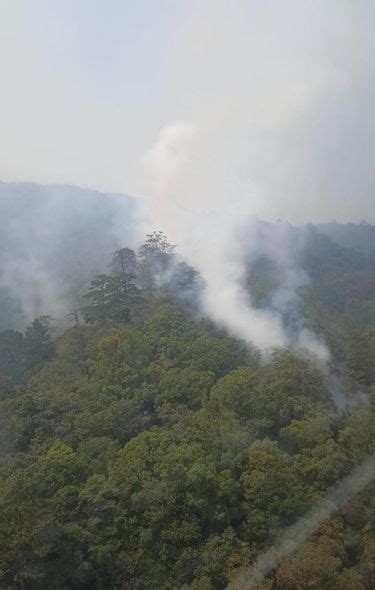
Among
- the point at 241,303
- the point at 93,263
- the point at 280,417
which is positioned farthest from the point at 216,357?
the point at 93,263

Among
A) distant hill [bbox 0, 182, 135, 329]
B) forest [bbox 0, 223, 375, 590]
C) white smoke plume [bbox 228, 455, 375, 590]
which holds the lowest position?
white smoke plume [bbox 228, 455, 375, 590]

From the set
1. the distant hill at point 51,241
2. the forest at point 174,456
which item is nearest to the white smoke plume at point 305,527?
the forest at point 174,456

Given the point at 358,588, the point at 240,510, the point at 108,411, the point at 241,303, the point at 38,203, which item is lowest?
the point at 358,588

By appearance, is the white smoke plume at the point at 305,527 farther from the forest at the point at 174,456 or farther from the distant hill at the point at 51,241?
the distant hill at the point at 51,241

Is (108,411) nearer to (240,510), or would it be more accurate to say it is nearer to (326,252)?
(240,510)

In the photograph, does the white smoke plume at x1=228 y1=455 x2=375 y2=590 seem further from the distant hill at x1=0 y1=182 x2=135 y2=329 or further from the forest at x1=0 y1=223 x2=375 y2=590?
the distant hill at x1=0 y1=182 x2=135 y2=329

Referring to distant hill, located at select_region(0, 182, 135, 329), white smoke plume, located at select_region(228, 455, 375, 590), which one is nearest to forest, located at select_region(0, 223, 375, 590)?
white smoke plume, located at select_region(228, 455, 375, 590)

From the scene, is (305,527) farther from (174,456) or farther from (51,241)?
(51,241)
